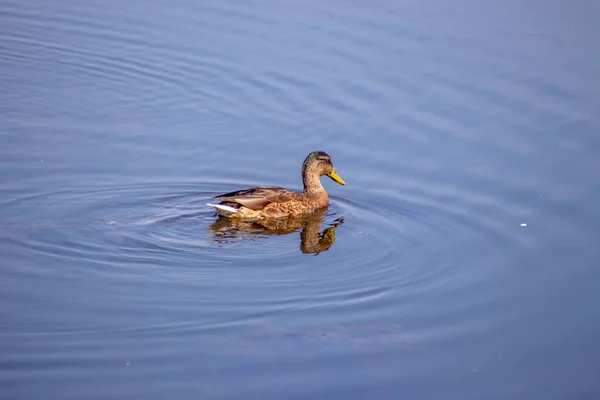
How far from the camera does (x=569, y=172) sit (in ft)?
43.8

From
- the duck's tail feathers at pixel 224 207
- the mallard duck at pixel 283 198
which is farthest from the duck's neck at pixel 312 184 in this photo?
the duck's tail feathers at pixel 224 207

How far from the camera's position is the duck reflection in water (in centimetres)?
1225

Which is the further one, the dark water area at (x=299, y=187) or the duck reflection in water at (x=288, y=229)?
the duck reflection in water at (x=288, y=229)

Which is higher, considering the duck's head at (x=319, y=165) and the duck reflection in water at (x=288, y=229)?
the duck's head at (x=319, y=165)

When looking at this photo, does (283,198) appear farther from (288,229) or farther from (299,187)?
(299,187)

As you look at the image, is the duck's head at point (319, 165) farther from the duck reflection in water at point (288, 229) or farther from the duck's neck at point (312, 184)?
the duck reflection in water at point (288, 229)

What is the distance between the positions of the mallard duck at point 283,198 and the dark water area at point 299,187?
196 millimetres

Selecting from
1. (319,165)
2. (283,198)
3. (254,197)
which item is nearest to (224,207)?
(254,197)

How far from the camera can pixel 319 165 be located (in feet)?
44.7

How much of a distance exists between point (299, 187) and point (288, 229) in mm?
1139

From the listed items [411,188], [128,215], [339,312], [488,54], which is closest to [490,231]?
[411,188]

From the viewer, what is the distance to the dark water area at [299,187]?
29.5ft

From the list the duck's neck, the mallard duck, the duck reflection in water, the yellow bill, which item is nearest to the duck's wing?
the mallard duck

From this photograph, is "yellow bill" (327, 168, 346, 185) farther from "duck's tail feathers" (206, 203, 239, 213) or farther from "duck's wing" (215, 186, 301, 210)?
"duck's tail feathers" (206, 203, 239, 213)
